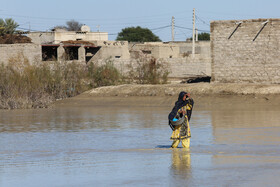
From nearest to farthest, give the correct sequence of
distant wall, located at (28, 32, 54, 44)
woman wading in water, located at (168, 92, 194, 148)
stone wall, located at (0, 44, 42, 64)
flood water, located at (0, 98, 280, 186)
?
flood water, located at (0, 98, 280, 186), woman wading in water, located at (168, 92, 194, 148), stone wall, located at (0, 44, 42, 64), distant wall, located at (28, 32, 54, 44)

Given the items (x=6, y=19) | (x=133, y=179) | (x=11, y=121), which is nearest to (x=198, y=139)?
(x=133, y=179)

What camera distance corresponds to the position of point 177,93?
89.2 feet

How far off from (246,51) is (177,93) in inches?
146

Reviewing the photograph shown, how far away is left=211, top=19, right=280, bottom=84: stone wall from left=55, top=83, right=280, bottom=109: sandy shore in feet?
3.27

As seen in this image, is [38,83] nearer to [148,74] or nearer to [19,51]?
[148,74]

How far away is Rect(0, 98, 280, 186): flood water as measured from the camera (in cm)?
838

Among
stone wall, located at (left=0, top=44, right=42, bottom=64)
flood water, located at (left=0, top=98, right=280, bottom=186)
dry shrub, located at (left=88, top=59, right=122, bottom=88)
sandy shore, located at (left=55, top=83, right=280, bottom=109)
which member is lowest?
flood water, located at (left=0, top=98, right=280, bottom=186)

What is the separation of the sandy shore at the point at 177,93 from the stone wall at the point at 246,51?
1.00 metres

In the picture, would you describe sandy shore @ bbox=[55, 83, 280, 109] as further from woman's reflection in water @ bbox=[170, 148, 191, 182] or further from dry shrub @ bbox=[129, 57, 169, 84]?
woman's reflection in water @ bbox=[170, 148, 191, 182]

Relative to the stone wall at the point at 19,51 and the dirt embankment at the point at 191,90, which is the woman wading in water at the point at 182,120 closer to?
the dirt embankment at the point at 191,90

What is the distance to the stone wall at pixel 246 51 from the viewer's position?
26.8 meters

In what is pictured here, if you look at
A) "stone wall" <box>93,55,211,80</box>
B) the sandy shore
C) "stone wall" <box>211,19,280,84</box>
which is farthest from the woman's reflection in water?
"stone wall" <box>93,55,211,80</box>

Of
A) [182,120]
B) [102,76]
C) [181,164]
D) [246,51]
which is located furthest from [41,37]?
[181,164]

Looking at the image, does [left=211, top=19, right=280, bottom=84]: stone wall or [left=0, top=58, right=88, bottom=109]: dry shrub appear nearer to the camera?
[left=0, top=58, right=88, bottom=109]: dry shrub
